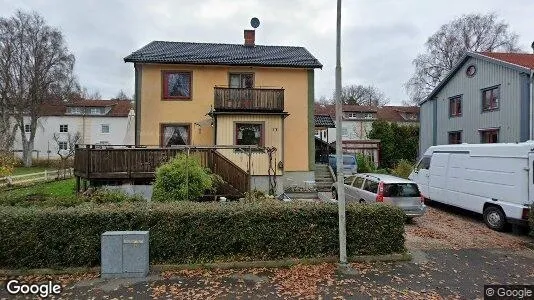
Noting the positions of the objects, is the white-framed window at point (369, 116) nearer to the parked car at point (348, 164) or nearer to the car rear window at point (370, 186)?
the parked car at point (348, 164)

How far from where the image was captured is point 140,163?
467 inches

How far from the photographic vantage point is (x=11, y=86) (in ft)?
114

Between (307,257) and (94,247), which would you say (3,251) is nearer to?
(94,247)

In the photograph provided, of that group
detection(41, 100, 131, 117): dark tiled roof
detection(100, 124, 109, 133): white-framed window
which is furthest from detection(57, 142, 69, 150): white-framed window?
detection(100, 124, 109, 133): white-framed window

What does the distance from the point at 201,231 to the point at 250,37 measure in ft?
54.2

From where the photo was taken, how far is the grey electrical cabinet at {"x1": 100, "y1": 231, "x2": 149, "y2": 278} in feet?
20.4

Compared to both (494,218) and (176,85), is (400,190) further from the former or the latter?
(176,85)

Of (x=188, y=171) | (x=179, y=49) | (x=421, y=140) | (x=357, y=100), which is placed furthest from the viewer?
(x=357, y=100)

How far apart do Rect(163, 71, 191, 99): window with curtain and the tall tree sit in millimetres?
26344

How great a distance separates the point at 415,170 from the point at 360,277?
9.80 metres

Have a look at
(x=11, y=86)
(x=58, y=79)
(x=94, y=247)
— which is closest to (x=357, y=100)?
(x=58, y=79)

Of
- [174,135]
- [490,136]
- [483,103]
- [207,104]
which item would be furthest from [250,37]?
[490,136]

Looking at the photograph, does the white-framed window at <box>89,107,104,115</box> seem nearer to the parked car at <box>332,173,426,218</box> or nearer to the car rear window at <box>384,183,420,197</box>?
the parked car at <box>332,173,426,218</box>

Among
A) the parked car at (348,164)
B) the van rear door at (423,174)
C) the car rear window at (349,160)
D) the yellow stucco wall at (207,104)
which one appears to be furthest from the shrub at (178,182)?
the car rear window at (349,160)
